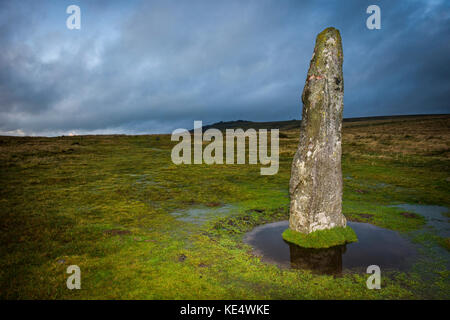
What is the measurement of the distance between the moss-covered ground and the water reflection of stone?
61 centimetres

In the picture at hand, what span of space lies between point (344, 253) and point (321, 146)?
15.2 feet

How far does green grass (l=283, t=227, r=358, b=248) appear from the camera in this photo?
11.6 meters

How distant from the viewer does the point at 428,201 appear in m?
19.3

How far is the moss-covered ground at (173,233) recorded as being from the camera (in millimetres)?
8320

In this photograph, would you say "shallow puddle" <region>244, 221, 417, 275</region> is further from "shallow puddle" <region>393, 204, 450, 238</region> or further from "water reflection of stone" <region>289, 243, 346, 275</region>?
"shallow puddle" <region>393, 204, 450, 238</region>

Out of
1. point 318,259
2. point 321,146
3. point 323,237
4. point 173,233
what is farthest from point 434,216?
point 173,233

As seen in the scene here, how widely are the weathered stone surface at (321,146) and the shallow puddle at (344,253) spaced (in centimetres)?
119

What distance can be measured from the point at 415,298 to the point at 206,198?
574 inches

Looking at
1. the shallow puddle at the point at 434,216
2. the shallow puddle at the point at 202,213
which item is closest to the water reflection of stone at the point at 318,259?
the shallow puddle at the point at 202,213

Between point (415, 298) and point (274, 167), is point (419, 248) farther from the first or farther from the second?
point (274, 167)

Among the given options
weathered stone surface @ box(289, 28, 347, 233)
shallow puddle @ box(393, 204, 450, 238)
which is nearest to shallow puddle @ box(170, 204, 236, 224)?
weathered stone surface @ box(289, 28, 347, 233)

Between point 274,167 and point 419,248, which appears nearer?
point 419,248

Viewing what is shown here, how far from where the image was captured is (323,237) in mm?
11734
